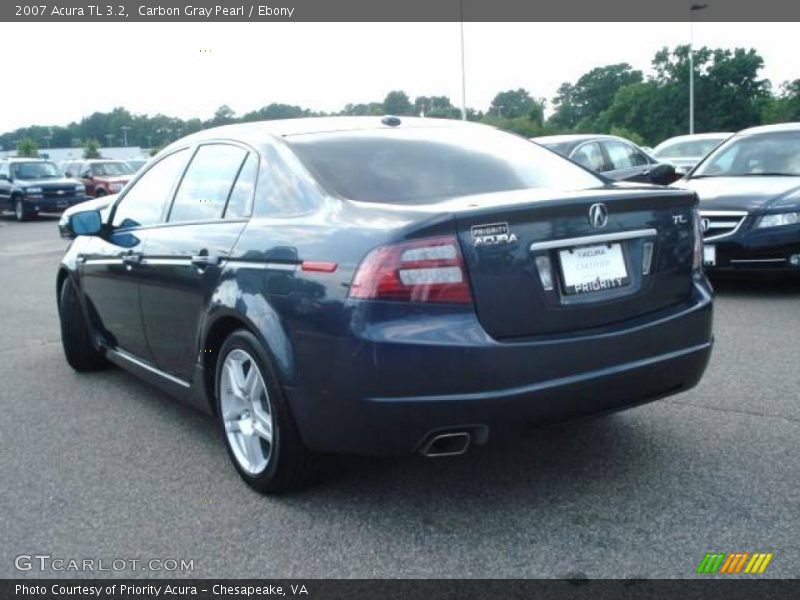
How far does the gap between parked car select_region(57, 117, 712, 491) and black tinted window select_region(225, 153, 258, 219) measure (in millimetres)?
10

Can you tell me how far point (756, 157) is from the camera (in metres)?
8.97

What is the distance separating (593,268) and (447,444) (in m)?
0.85

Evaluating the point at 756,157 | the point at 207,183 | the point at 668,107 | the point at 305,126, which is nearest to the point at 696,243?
the point at 305,126

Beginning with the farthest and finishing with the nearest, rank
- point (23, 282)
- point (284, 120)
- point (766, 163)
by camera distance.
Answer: point (23, 282), point (766, 163), point (284, 120)

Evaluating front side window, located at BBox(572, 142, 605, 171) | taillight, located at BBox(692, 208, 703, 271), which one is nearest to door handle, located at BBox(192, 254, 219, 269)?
taillight, located at BBox(692, 208, 703, 271)

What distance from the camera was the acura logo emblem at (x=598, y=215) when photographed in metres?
3.39

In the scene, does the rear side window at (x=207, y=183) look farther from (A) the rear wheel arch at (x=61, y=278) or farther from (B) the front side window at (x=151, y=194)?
(A) the rear wheel arch at (x=61, y=278)

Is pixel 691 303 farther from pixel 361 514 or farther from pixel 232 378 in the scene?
pixel 232 378

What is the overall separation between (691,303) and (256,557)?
1993 millimetres

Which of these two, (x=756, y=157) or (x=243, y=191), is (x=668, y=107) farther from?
(x=243, y=191)
